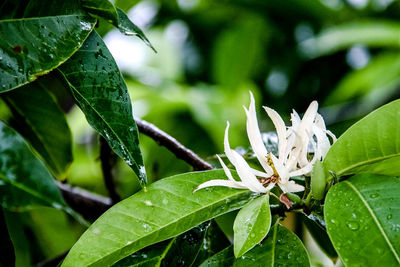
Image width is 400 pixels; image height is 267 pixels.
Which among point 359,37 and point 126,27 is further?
point 359,37

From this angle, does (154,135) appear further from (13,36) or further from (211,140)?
(211,140)

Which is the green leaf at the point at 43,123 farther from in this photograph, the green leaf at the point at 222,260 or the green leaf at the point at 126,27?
the green leaf at the point at 222,260

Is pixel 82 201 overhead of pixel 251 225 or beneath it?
beneath

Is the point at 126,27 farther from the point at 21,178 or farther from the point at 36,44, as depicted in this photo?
the point at 21,178

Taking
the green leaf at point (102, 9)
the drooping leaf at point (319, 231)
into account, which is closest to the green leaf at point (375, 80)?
the drooping leaf at point (319, 231)

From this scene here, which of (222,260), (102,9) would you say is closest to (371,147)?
(222,260)

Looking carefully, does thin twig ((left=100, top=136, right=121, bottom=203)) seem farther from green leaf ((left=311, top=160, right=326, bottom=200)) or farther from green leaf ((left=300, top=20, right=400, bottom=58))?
green leaf ((left=300, top=20, right=400, bottom=58))
